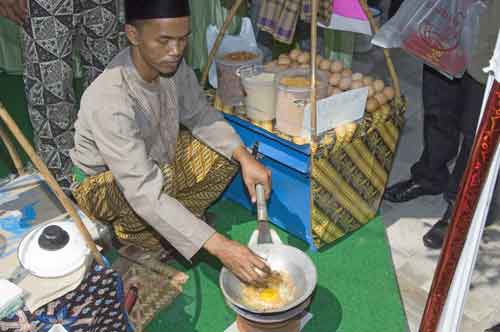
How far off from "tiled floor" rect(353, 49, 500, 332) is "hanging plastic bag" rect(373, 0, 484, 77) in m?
0.93

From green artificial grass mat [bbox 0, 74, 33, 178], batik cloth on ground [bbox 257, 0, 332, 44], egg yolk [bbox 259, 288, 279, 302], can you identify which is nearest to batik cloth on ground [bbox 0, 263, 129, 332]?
egg yolk [bbox 259, 288, 279, 302]

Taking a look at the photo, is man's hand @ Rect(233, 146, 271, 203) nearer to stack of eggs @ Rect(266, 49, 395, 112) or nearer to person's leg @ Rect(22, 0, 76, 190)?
stack of eggs @ Rect(266, 49, 395, 112)

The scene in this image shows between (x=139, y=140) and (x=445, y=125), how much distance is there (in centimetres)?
172

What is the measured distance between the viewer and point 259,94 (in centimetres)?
265

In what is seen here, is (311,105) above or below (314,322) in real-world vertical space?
above

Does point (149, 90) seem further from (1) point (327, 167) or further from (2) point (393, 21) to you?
(2) point (393, 21)

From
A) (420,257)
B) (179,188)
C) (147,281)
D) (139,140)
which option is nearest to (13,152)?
(139,140)

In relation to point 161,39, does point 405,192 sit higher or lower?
lower

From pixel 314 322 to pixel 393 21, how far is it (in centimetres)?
146

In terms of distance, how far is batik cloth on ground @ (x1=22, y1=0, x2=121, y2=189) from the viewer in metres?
2.74

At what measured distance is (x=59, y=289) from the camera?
1.54 metres

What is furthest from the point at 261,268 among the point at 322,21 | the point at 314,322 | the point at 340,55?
the point at 340,55

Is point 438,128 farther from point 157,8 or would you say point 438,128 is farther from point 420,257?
point 157,8

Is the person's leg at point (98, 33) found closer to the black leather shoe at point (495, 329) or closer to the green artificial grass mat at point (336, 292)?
the green artificial grass mat at point (336, 292)
